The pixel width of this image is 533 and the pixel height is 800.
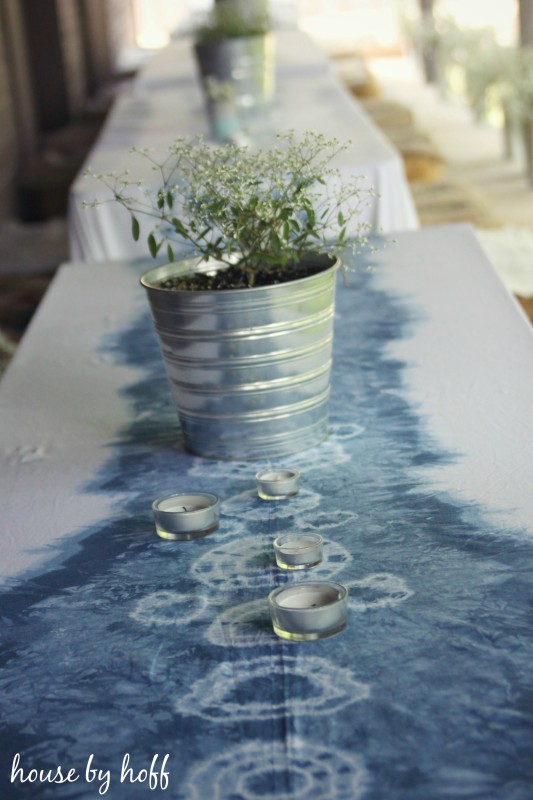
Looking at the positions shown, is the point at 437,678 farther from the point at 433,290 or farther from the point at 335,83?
the point at 335,83

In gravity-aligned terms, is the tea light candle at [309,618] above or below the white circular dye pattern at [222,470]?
above

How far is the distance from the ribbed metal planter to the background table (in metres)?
0.04

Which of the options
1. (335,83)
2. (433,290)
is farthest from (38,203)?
(433,290)

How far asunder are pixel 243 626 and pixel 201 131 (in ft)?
10.2

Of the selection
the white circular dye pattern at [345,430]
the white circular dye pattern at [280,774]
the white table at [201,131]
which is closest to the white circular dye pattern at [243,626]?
the white circular dye pattern at [280,774]

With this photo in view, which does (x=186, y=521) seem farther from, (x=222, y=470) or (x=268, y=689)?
(x=268, y=689)

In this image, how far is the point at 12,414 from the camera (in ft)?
4.97

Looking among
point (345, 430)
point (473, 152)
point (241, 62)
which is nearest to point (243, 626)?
point (345, 430)

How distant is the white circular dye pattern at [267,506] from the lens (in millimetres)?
1158

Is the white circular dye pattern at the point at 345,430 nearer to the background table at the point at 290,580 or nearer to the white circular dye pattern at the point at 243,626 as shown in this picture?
the background table at the point at 290,580

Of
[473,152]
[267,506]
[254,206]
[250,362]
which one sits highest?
[254,206]

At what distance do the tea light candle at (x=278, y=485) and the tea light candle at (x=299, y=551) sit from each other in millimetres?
144

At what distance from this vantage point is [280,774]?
746 millimetres

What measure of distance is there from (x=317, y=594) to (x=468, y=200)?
3571 millimetres
